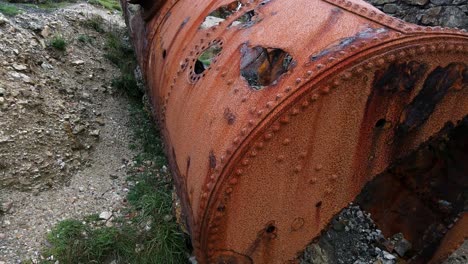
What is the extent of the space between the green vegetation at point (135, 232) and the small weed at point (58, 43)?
1.75m

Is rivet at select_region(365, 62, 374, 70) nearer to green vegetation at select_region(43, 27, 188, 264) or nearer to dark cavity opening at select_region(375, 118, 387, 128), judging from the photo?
dark cavity opening at select_region(375, 118, 387, 128)

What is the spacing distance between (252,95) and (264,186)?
39 cm

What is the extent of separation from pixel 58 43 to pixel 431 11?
4.06m

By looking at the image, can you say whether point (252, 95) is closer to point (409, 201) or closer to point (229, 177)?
point (229, 177)

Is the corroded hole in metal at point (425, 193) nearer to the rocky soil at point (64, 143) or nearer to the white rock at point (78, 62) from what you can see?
the rocky soil at point (64, 143)

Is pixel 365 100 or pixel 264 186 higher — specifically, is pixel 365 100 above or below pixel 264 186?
above

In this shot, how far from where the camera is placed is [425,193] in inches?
113

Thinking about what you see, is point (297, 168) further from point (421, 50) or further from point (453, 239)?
point (453, 239)

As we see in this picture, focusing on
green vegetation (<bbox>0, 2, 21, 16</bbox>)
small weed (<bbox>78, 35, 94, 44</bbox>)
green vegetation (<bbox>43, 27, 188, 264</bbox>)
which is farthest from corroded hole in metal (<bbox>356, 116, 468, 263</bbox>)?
green vegetation (<bbox>0, 2, 21, 16</bbox>)

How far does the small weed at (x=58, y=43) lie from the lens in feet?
15.4

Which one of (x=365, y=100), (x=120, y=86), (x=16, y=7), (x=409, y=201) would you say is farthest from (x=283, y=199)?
(x=16, y=7)

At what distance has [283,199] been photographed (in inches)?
70.9

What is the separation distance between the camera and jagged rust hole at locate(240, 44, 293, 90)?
6.40 ft

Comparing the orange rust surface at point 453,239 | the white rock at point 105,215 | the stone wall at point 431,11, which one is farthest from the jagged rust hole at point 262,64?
the stone wall at point 431,11
